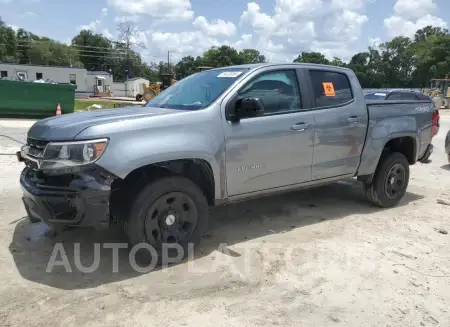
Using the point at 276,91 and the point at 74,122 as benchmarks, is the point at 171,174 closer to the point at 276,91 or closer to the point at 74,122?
the point at 74,122

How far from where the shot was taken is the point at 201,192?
421 centimetres

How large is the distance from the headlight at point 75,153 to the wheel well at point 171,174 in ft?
1.43

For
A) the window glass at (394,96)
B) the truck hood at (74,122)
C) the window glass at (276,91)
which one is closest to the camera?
the truck hood at (74,122)

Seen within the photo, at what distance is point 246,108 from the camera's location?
4.21 m

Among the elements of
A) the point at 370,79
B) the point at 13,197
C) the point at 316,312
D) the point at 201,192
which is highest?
the point at 370,79

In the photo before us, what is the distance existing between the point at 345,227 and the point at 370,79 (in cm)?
8373

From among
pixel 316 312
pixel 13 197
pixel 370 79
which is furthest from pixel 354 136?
pixel 370 79

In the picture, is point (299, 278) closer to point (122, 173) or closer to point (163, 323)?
point (163, 323)

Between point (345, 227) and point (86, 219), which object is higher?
point (86, 219)

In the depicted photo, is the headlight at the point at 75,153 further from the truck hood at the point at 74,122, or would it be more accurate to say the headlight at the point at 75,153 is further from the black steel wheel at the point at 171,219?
the black steel wheel at the point at 171,219

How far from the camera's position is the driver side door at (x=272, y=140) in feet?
14.3

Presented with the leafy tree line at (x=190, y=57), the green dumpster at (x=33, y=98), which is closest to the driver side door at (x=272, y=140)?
the green dumpster at (x=33, y=98)

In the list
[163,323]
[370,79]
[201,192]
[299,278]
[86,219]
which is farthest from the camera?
[370,79]

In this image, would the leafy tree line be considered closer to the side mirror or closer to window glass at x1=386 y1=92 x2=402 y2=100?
window glass at x1=386 y1=92 x2=402 y2=100
